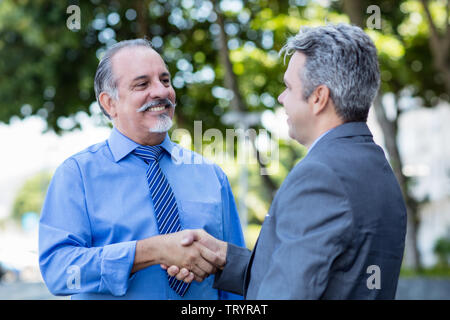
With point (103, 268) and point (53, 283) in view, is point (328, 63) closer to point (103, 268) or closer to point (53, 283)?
point (103, 268)

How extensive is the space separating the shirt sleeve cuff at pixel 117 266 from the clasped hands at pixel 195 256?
181 millimetres

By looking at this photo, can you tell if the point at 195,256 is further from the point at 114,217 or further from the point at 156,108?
the point at 156,108

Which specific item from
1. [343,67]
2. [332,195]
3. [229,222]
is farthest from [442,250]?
[332,195]

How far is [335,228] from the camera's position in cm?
176

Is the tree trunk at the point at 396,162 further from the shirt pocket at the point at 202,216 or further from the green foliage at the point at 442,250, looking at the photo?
the green foliage at the point at 442,250

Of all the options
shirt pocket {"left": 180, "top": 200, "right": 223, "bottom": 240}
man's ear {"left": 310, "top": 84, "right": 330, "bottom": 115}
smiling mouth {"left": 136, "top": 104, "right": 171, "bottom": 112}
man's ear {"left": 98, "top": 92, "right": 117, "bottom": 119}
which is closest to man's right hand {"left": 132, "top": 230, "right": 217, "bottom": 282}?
shirt pocket {"left": 180, "top": 200, "right": 223, "bottom": 240}

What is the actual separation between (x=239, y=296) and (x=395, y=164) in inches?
346

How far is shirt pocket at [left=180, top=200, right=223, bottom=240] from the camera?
273cm

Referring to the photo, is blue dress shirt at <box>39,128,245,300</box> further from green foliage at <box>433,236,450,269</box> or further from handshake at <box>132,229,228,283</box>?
green foliage at <box>433,236,450,269</box>

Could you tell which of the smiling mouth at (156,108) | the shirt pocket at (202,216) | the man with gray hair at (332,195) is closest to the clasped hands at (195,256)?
the shirt pocket at (202,216)

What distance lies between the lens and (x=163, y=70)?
114 inches

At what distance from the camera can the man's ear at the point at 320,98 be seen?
1989 millimetres

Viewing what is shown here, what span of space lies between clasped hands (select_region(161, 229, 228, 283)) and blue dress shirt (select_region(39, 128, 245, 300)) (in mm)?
102
